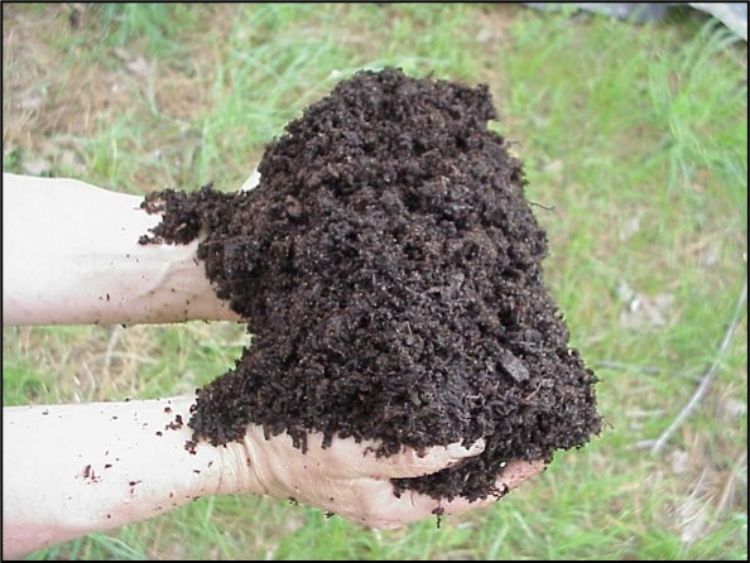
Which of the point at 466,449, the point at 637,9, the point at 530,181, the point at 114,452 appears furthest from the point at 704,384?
the point at 114,452

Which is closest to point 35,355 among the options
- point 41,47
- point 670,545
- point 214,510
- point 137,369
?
point 137,369

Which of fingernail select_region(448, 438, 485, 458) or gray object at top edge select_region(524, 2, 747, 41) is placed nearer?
fingernail select_region(448, 438, 485, 458)

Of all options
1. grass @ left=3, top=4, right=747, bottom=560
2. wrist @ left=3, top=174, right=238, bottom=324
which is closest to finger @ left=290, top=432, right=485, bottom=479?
wrist @ left=3, top=174, right=238, bottom=324

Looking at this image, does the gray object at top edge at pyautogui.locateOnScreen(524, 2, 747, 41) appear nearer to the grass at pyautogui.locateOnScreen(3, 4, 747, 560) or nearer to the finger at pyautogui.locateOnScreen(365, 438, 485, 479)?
the grass at pyautogui.locateOnScreen(3, 4, 747, 560)

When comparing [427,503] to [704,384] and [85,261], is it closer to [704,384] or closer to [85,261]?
[85,261]

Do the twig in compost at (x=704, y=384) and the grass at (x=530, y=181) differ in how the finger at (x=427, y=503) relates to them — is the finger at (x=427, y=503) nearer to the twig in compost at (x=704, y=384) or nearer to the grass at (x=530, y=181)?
the grass at (x=530, y=181)

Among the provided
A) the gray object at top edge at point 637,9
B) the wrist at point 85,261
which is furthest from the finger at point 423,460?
the gray object at top edge at point 637,9

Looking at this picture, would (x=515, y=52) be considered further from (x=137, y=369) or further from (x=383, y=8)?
(x=137, y=369)
